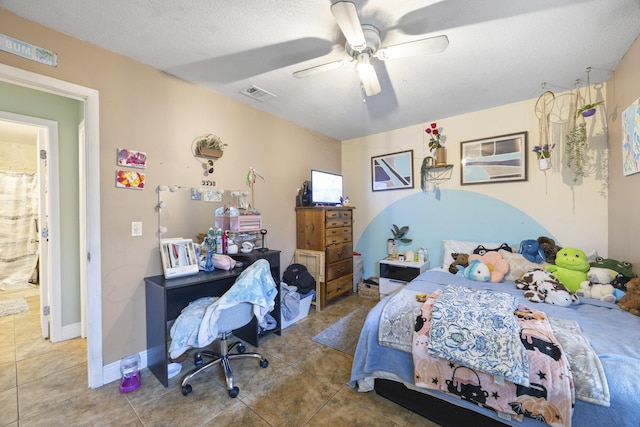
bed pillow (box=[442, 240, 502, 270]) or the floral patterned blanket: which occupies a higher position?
bed pillow (box=[442, 240, 502, 270])

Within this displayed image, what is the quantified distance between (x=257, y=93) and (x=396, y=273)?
285cm

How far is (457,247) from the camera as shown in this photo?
123 inches

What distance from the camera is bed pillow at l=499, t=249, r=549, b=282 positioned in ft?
8.24

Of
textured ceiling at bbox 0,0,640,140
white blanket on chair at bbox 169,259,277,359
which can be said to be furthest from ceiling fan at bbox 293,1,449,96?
white blanket on chair at bbox 169,259,277,359

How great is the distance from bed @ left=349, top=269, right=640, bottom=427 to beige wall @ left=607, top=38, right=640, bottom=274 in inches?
24.0

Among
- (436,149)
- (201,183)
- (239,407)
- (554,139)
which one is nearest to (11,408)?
(239,407)

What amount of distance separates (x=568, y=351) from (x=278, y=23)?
8.25ft

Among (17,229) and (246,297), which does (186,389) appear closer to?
(246,297)

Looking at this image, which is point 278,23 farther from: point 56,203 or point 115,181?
point 56,203

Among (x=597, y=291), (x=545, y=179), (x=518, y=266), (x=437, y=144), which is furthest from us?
(x=437, y=144)

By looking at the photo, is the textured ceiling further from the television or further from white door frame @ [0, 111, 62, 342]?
white door frame @ [0, 111, 62, 342]

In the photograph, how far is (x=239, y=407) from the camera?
1.66 m

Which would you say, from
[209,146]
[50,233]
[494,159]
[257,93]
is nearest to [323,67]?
[257,93]

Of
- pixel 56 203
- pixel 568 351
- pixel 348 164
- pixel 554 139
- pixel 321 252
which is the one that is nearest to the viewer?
pixel 568 351
